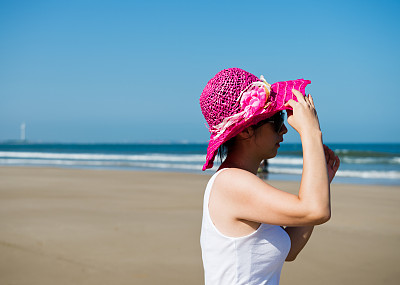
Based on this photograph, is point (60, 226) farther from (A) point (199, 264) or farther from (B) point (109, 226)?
(A) point (199, 264)

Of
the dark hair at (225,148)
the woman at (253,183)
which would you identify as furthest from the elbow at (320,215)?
the dark hair at (225,148)

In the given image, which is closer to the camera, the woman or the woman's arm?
the woman

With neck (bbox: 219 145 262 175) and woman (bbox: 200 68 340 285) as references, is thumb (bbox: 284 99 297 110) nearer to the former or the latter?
woman (bbox: 200 68 340 285)

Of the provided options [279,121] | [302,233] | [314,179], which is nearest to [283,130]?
[279,121]

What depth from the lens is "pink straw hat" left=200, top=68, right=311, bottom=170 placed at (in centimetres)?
151

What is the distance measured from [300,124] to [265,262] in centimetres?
53

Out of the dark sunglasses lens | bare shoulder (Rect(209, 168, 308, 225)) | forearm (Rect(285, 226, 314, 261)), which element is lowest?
forearm (Rect(285, 226, 314, 261))

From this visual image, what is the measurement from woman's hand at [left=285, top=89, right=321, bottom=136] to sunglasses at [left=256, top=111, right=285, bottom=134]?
0.16 meters

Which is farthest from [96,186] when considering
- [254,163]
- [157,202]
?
[254,163]

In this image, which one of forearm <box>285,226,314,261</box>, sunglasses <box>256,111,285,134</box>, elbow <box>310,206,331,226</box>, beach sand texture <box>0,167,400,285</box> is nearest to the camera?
elbow <box>310,206,331,226</box>

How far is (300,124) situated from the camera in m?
1.41

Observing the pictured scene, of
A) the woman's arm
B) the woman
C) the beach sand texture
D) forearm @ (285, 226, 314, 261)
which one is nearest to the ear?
the woman

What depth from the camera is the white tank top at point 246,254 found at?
1511mm

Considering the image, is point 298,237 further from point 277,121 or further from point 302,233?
point 277,121
